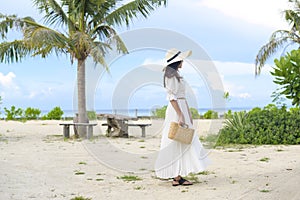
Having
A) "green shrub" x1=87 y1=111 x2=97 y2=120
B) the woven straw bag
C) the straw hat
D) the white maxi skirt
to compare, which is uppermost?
the straw hat

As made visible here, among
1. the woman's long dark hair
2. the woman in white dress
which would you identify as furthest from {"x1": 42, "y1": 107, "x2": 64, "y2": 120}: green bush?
the woman's long dark hair

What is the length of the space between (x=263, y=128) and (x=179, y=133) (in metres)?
7.32

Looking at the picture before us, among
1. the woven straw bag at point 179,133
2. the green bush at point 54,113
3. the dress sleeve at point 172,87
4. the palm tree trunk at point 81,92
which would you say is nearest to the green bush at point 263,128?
the palm tree trunk at point 81,92

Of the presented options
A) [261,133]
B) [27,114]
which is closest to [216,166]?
[261,133]

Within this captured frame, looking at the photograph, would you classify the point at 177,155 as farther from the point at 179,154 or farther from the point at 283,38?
the point at 283,38

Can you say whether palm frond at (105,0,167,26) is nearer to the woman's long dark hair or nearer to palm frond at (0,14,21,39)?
palm frond at (0,14,21,39)

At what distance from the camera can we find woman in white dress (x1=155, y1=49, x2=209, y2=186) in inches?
232

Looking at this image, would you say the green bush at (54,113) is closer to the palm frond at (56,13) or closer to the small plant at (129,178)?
the palm frond at (56,13)

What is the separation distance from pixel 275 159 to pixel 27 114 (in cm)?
2009

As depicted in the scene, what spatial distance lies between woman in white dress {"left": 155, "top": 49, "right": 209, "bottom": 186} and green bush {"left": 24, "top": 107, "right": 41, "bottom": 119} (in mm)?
21549

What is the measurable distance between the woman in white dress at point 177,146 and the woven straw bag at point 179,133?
10 cm

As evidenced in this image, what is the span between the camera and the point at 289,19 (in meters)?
23.4

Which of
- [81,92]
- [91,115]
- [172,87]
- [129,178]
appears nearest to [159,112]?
[91,115]

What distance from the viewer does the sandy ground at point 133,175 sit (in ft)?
18.5
